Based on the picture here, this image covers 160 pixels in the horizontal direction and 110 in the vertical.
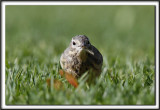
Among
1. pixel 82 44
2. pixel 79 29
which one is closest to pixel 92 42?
pixel 79 29

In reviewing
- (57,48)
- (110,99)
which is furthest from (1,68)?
(57,48)

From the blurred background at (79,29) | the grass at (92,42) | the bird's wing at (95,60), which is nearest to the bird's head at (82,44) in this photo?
the bird's wing at (95,60)

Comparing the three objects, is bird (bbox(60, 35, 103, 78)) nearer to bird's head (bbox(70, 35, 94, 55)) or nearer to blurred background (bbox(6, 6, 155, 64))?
bird's head (bbox(70, 35, 94, 55))

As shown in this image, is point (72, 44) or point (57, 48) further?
point (57, 48)

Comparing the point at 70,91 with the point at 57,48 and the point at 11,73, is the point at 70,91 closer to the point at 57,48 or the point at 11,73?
the point at 11,73

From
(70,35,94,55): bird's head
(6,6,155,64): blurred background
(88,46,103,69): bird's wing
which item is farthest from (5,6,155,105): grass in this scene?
(70,35,94,55): bird's head

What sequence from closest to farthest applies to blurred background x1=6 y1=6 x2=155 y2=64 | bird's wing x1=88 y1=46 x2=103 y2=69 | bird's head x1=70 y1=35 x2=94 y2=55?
bird's head x1=70 y1=35 x2=94 y2=55 < bird's wing x1=88 y1=46 x2=103 y2=69 < blurred background x1=6 y1=6 x2=155 y2=64

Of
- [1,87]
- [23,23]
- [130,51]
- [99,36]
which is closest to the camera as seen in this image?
[1,87]

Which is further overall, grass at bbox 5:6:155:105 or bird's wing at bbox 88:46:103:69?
bird's wing at bbox 88:46:103:69
